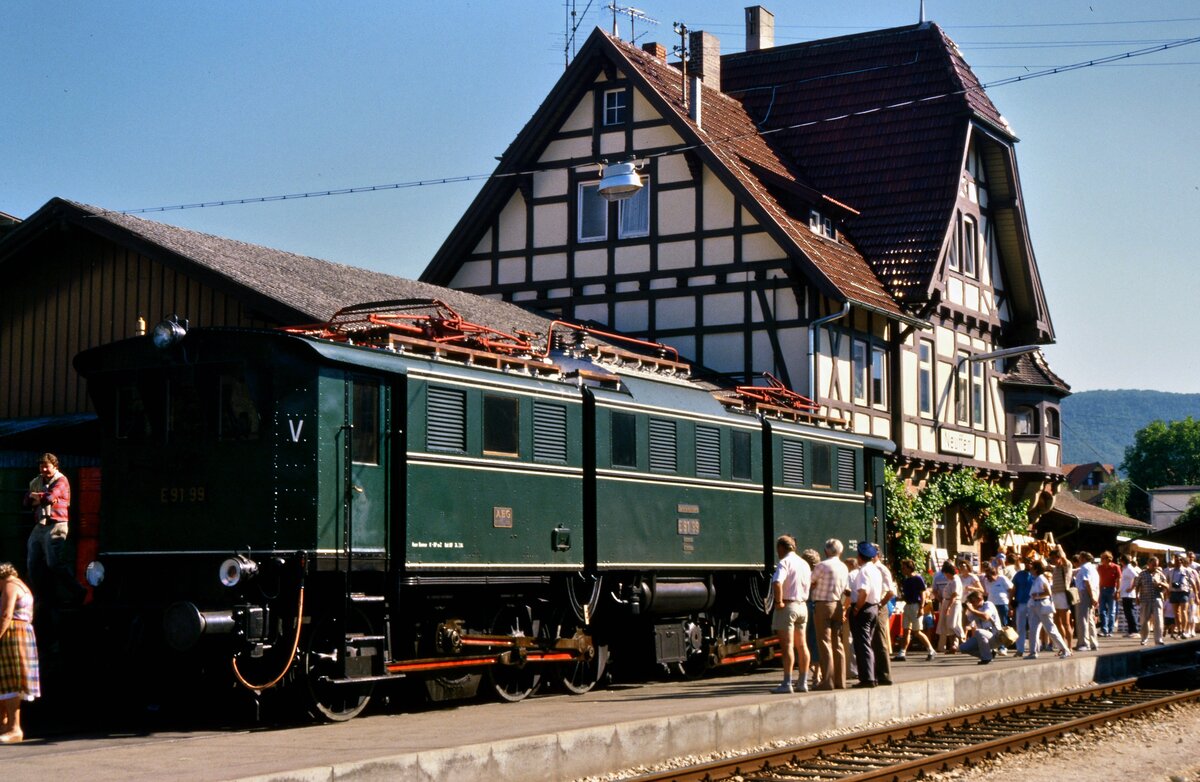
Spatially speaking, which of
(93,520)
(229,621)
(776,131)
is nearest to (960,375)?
(776,131)

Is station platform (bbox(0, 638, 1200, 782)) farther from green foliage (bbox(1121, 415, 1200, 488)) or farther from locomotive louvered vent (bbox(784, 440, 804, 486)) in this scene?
green foliage (bbox(1121, 415, 1200, 488))

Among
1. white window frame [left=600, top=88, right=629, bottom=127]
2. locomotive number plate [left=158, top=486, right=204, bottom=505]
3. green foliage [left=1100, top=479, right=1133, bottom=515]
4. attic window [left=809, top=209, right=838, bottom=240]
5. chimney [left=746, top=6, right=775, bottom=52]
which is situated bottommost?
locomotive number plate [left=158, top=486, right=204, bottom=505]

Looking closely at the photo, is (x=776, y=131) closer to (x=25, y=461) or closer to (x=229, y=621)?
(x=25, y=461)

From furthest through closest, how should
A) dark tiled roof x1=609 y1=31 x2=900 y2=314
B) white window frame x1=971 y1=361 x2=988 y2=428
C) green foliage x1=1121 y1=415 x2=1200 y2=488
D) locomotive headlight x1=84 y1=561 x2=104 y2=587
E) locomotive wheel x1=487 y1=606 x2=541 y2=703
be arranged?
green foliage x1=1121 y1=415 x2=1200 y2=488 → white window frame x1=971 y1=361 x2=988 y2=428 → dark tiled roof x1=609 y1=31 x2=900 y2=314 → locomotive wheel x1=487 y1=606 x2=541 y2=703 → locomotive headlight x1=84 y1=561 x2=104 y2=587

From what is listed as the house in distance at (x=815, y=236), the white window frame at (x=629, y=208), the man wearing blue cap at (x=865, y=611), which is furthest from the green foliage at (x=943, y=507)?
the man wearing blue cap at (x=865, y=611)

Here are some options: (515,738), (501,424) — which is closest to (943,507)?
(501,424)

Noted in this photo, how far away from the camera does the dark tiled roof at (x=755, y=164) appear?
3011cm

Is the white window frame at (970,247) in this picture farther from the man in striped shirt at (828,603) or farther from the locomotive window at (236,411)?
the locomotive window at (236,411)

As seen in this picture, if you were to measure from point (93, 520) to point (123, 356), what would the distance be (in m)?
3.09

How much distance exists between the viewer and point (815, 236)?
31.8m

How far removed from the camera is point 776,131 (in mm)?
34500

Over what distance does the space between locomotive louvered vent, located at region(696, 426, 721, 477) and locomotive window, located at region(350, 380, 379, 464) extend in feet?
19.4

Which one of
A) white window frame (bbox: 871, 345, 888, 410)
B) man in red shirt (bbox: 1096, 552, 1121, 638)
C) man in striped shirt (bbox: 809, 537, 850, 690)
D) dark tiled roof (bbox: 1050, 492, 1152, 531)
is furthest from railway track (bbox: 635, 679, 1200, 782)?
dark tiled roof (bbox: 1050, 492, 1152, 531)

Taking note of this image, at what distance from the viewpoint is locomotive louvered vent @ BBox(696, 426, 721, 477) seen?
19672mm
